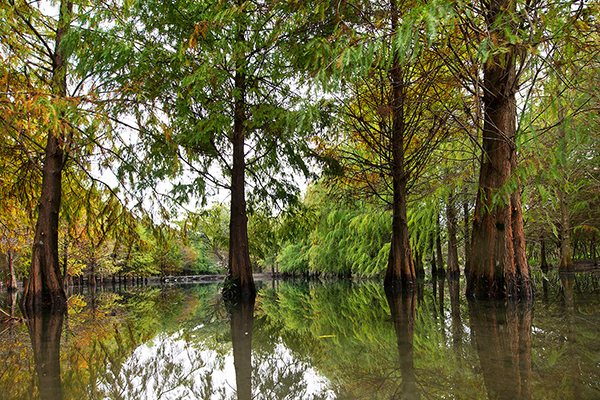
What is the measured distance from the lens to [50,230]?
814cm

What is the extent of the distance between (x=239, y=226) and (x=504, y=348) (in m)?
7.39

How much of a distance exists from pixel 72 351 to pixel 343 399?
2669 mm

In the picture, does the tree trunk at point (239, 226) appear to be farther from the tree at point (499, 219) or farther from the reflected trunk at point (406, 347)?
the tree at point (499, 219)

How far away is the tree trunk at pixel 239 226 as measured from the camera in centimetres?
911

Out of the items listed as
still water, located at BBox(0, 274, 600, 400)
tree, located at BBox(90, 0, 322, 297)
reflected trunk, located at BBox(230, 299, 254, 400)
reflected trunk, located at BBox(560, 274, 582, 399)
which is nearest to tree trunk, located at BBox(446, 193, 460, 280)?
tree, located at BBox(90, 0, 322, 297)

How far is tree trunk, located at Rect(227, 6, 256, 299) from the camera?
911 centimetres

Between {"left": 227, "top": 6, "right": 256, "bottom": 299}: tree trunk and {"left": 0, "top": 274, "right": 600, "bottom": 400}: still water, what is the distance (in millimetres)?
4540

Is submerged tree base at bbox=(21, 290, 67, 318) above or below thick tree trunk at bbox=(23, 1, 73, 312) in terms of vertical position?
below

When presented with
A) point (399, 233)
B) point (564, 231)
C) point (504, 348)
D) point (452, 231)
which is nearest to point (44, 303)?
point (399, 233)

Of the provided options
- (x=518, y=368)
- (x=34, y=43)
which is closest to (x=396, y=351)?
(x=518, y=368)

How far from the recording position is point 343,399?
6.15 feet

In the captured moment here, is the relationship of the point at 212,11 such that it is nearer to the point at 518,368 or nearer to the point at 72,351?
the point at 72,351

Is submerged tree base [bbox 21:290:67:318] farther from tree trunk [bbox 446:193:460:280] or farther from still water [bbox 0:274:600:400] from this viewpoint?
tree trunk [bbox 446:193:460:280]

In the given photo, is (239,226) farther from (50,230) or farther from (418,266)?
(418,266)
